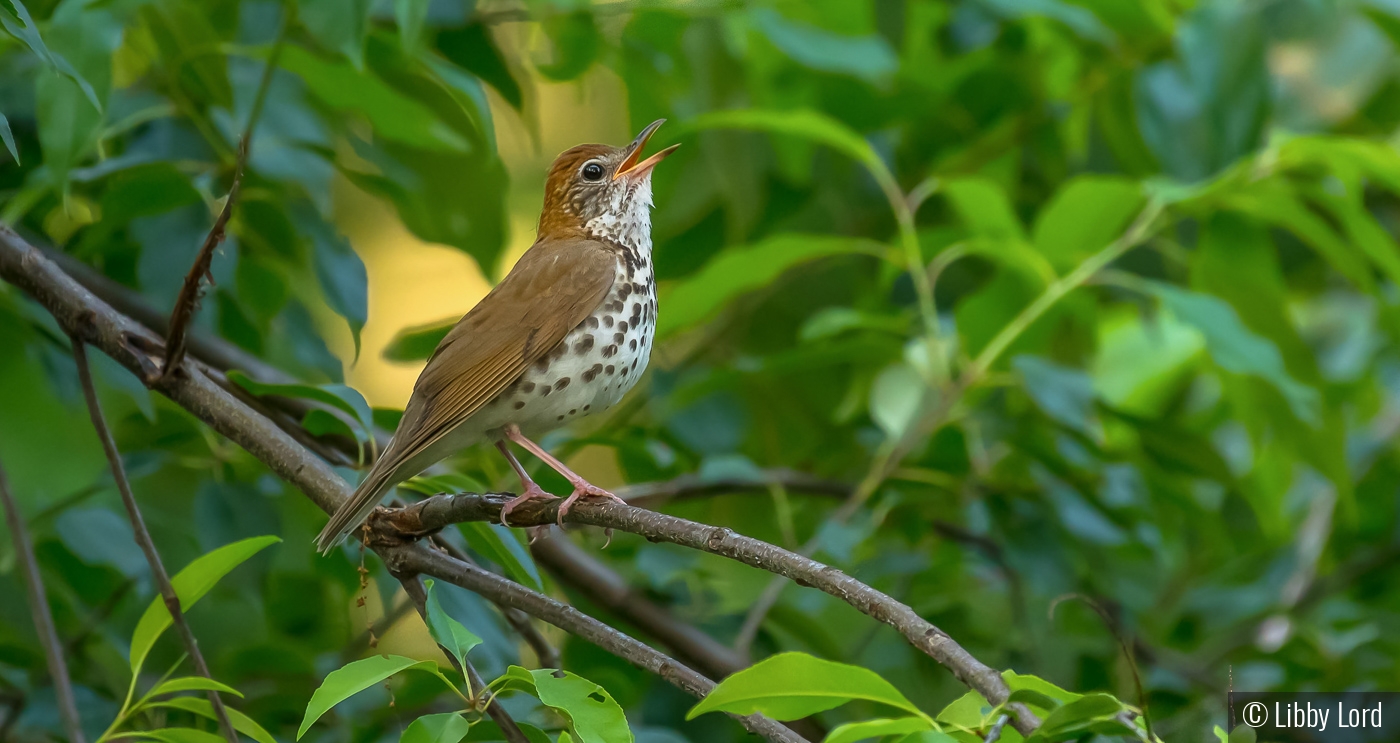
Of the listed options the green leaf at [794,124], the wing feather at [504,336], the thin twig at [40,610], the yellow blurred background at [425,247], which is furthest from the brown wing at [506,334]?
the yellow blurred background at [425,247]

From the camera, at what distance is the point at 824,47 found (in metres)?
4.02

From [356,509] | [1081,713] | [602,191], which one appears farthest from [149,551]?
[602,191]

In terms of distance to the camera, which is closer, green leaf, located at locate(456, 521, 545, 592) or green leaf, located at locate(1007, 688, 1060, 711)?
green leaf, located at locate(1007, 688, 1060, 711)

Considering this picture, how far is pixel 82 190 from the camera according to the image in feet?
12.1

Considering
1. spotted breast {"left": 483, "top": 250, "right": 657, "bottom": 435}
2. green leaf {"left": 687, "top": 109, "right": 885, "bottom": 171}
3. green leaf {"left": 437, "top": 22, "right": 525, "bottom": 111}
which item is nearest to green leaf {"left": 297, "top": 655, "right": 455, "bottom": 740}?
spotted breast {"left": 483, "top": 250, "right": 657, "bottom": 435}

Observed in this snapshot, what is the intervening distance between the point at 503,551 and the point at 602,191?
1857 mm

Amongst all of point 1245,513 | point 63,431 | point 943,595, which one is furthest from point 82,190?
point 1245,513

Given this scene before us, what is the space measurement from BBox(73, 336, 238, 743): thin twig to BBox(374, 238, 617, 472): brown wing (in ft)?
1.87

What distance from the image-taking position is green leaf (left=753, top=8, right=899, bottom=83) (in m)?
3.92

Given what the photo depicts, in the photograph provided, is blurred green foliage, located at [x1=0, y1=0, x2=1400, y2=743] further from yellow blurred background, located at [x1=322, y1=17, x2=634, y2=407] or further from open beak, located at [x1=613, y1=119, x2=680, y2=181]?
yellow blurred background, located at [x1=322, y1=17, x2=634, y2=407]

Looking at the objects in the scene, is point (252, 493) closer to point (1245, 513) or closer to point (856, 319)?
point (856, 319)

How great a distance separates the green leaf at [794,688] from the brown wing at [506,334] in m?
1.38

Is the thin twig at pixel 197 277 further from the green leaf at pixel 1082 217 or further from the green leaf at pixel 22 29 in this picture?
the green leaf at pixel 1082 217

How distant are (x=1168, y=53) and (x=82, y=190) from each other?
12.5ft
